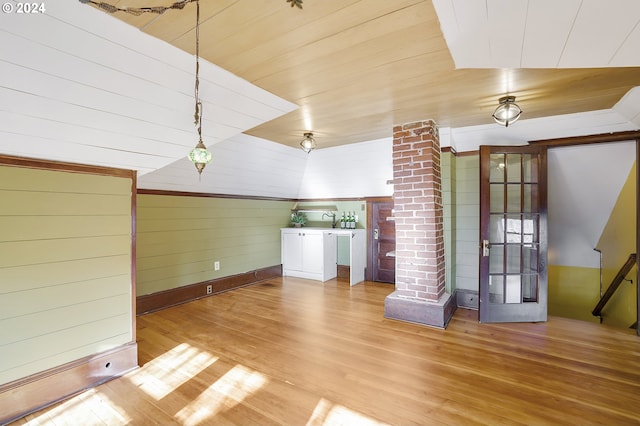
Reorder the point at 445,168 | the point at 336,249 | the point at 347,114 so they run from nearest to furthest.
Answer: the point at 347,114 → the point at 445,168 → the point at 336,249

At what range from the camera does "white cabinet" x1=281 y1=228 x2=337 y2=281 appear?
5250mm

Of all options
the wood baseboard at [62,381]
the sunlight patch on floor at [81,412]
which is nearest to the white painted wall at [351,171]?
the wood baseboard at [62,381]

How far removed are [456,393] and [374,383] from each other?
1.89 feet

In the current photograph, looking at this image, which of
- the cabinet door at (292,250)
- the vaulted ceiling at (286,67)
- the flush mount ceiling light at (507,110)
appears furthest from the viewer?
the cabinet door at (292,250)

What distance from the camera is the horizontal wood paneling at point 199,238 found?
12.4 ft

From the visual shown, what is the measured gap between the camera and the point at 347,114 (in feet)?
9.97

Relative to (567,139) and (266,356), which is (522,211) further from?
(266,356)

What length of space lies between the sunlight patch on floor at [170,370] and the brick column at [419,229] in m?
2.08

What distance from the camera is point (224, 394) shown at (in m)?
2.07

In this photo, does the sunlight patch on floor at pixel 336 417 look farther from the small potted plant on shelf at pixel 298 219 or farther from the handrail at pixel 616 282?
the small potted plant on shelf at pixel 298 219

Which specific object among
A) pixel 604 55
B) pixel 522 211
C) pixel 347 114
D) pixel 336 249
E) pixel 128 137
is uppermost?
pixel 347 114

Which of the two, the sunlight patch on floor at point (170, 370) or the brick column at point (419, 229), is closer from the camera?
the sunlight patch on floor at point (170, 370)

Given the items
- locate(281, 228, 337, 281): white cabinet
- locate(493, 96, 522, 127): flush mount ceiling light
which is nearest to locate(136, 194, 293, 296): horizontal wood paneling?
locate(281, 228, 337, 281): white cabinet

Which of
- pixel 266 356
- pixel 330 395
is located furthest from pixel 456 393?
pixel 266 356
